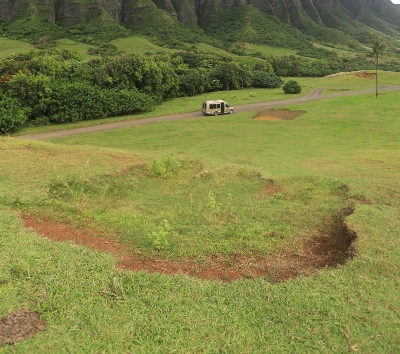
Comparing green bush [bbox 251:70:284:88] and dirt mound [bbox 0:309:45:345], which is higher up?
green bush [bbox 251:70:284:88]

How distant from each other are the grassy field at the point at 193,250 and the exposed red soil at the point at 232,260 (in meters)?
0.28

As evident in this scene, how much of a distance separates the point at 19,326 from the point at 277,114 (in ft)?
111

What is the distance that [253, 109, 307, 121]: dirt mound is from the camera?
34.0 meters

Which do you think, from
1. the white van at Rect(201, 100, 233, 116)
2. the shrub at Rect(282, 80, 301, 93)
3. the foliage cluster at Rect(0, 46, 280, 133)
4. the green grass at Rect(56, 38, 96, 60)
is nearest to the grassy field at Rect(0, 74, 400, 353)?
the foliage cluster at Rect(0, 46, 280, 133)

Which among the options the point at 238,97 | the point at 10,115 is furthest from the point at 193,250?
the point at 238,97

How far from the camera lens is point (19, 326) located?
4789 mm

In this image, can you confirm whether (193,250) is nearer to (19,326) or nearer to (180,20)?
(19,326)

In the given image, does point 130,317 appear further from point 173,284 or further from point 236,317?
point 236,317

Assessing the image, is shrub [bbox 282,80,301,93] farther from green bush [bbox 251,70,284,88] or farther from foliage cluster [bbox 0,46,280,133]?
foliage cluster [bbox 0,46,280,133]

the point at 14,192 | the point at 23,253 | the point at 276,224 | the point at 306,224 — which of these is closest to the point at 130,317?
the point at 23,253

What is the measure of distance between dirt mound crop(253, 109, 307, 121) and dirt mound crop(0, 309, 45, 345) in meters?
30.9

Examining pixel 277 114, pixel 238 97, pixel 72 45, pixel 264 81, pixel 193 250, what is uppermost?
pixel 72 45

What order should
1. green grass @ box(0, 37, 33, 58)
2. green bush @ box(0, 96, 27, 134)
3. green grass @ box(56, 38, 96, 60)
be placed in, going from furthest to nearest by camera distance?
green grass @ box(56, 38, 96, 60)
green grass @ box(0, 37, 33, 58)
green bush @ box(0, 96, 27, 134)

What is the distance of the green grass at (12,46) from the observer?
218 feet
